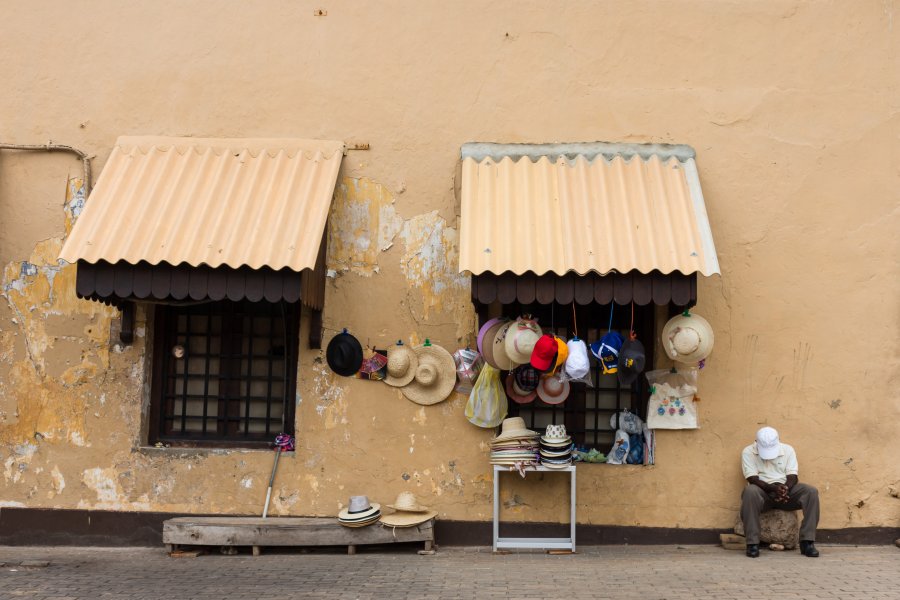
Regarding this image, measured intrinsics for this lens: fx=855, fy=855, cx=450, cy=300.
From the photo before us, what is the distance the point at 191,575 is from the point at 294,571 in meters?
0.76

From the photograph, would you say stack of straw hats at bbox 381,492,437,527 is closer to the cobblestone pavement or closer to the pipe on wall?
the cobblestone pavement

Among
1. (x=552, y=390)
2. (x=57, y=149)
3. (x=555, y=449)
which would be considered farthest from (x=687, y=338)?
(x=57, y=149)

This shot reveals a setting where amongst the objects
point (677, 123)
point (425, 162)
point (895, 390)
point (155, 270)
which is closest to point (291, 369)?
point (155, 270)

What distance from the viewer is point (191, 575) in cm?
634

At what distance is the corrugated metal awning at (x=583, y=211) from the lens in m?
6.39

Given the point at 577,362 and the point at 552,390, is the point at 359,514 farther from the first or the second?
the point at 577,362

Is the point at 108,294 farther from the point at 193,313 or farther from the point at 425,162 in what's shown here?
the point at 425,162

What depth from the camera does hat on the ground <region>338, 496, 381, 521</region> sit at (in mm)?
6855

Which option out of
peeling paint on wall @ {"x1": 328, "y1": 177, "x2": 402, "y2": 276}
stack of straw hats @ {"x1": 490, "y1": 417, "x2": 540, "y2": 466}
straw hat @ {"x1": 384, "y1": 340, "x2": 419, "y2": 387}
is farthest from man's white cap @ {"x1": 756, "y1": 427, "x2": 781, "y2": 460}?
peeling paint on wall @ {"x1": 328, "y1": 177, "x2": 402, "y2": 276}

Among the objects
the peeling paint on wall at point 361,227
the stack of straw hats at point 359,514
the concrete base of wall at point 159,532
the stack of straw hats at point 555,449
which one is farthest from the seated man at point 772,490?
the peeling paint on wall at point 361,227

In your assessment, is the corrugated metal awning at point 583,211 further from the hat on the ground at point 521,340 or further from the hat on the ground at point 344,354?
the hat on the ground at point 344,354

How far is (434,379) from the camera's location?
7.19 metres

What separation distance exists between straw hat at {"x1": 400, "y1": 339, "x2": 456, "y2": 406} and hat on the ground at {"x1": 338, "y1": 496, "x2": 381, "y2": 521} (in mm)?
937

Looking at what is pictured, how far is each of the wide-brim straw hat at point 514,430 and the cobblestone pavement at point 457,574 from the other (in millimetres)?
947
